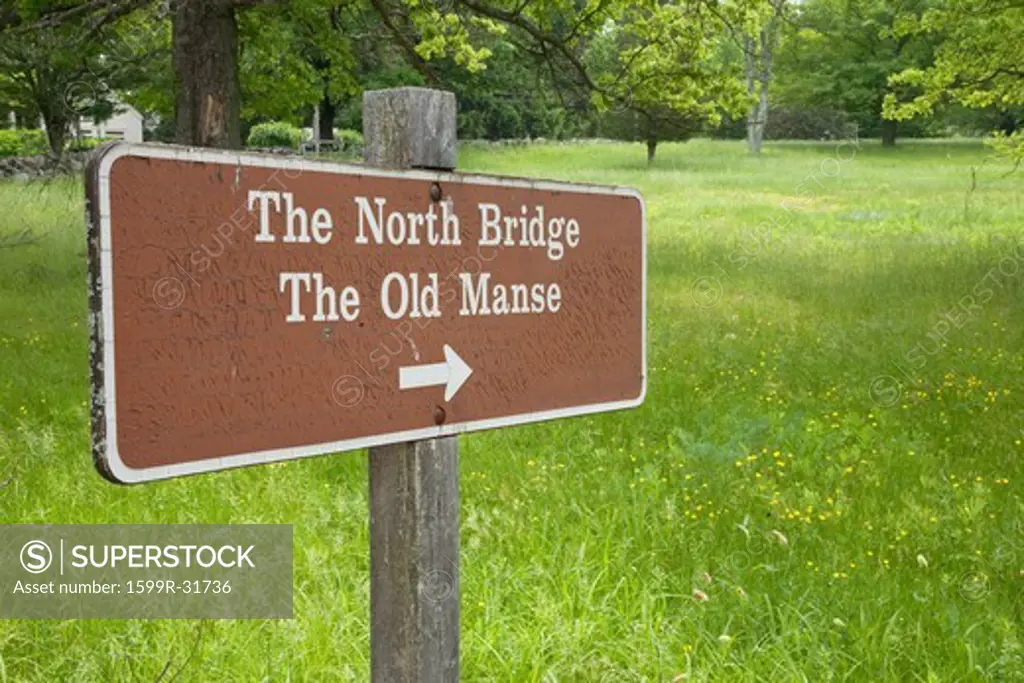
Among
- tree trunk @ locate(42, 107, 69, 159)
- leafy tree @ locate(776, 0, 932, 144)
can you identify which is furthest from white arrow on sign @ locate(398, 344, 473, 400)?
leafy tree @ locate(776, 0, 932, 144)

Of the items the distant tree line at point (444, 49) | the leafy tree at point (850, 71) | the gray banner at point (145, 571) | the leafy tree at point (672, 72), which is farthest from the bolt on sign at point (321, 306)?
the leafy tree at point (850, 71)

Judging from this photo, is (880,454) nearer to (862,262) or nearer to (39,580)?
(39,580)

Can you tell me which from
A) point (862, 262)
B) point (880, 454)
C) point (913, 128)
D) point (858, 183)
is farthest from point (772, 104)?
point (880, 454)

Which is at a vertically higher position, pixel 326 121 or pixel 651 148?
pixel 326 121

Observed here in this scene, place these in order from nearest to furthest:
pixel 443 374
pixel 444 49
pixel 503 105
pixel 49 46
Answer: pixel 443 374 < pixel 49 46 < pixel 444 49 < pixel 503 105

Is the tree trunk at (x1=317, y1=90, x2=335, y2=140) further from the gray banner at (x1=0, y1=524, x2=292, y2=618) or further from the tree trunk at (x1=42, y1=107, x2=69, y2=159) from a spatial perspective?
the gray banner at (x1=0, y1=524, x2=292, y2=618)

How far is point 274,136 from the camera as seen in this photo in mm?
43594

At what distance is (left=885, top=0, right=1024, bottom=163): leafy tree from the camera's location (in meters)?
11.7

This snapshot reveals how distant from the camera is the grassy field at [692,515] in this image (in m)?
3.42

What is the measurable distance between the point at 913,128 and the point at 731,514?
6207 cm

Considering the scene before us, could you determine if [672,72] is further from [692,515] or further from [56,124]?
[56,124]

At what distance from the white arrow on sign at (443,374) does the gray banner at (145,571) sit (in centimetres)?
224

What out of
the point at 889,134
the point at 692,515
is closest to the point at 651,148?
the point at 889,134

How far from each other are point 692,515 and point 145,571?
233cm
